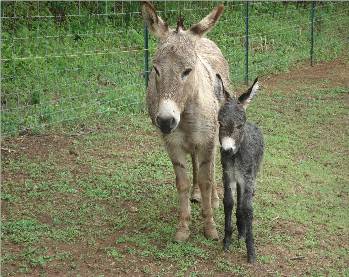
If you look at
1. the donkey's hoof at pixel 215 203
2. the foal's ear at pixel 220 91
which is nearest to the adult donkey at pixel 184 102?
the foal's ear at pixel 220 91

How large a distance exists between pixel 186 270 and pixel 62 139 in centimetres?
346

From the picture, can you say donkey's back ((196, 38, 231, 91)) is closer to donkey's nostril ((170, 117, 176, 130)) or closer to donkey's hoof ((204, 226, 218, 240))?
donkey's hoof ((204, 226, 218, 240))

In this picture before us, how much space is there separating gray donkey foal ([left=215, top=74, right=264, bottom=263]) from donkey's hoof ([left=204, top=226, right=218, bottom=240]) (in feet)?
0.67

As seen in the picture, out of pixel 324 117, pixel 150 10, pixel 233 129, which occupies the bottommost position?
pixel 324 117

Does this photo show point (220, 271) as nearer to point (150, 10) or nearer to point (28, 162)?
point (150, 10)

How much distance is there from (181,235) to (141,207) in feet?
2.73

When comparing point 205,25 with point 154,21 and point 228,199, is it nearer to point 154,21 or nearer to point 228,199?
point 154,21

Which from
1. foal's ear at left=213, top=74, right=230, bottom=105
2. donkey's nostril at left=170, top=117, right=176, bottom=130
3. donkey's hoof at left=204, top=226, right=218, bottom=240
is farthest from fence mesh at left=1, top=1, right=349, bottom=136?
donkey's nostril at left=170, top=117, right=176, bottom=130

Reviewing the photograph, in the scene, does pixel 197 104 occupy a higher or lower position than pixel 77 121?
higher

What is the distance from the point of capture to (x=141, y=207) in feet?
19.2

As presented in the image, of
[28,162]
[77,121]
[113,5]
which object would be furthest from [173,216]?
[113,5]

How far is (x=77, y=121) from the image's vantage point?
831 cm

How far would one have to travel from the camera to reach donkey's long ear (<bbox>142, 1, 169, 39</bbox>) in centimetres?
475

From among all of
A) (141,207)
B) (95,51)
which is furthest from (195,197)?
(95,51)
